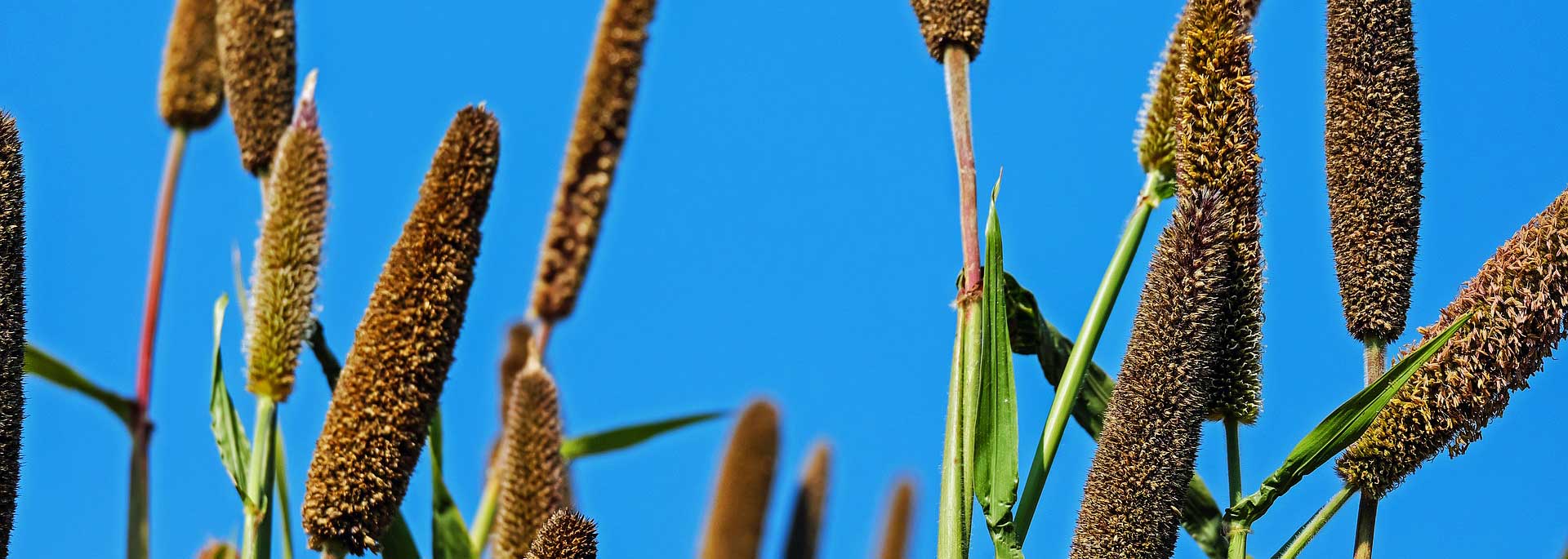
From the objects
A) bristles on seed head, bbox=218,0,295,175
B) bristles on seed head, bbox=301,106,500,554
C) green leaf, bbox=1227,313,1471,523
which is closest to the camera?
bristles on seed head, bbox=301,106,500,554

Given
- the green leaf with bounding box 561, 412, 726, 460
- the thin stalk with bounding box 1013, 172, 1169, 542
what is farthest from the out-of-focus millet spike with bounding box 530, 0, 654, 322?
the thin stalk with bounding box 1013, 172, 1169, 542

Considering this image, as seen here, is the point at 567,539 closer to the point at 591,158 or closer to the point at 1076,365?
the point at 1076,365

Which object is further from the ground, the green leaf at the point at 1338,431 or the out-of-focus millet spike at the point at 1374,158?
the out-of-focus millet spike at the point at 1374,158

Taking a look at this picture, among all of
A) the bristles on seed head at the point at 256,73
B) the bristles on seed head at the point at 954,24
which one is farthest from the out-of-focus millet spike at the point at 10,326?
the bristles on seed head at the point at 954,24

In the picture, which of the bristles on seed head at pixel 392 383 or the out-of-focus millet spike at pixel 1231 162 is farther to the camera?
the out-of-focus millet spike at pixel 1231 162

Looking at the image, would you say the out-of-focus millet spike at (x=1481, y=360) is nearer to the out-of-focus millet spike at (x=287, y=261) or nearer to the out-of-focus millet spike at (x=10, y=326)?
the out-of-focus millet spike at (x=287, y=261)

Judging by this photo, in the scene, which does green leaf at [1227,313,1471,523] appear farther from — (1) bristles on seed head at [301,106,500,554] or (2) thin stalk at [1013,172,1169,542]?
(1) bristles on seed head at [301,106,500,554]
